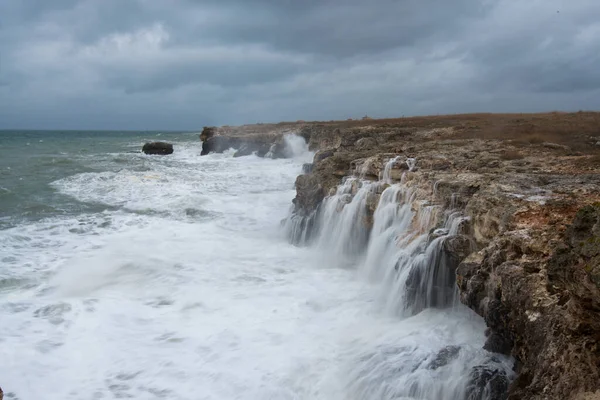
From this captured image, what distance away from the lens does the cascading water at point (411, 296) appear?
5.56m

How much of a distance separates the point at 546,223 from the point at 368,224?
5673 millimetres

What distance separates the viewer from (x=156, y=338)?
7957mm

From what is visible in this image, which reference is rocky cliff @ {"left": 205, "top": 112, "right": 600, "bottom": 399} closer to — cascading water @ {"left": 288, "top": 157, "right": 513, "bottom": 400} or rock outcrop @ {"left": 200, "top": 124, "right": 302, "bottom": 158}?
cascading water @ {"left": 288, "top": 157, "right": 513, "bottom": 400}

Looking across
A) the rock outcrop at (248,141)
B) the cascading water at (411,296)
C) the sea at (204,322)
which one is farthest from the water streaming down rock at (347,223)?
the rock outcrop at (248,141)

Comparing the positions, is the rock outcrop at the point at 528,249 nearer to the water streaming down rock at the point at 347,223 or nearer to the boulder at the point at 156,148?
the water streaming down rock at the point at 347,223

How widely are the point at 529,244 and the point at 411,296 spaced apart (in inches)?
103

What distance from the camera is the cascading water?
5.56 metres

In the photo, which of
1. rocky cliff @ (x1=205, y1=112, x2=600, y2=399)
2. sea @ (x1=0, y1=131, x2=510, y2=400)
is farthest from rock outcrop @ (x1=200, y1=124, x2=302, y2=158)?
rocky cliff @ (x1=205, y1=112, x2=600, y2=399)

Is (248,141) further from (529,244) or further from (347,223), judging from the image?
(529,244)

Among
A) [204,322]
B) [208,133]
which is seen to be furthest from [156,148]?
[204,322]

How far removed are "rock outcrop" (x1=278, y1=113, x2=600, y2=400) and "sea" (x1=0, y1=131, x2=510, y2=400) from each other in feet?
2.48

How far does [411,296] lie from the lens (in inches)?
311

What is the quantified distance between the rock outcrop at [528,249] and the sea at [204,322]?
2.48 feet

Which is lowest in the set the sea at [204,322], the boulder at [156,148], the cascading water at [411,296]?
the sea at [204,322]
